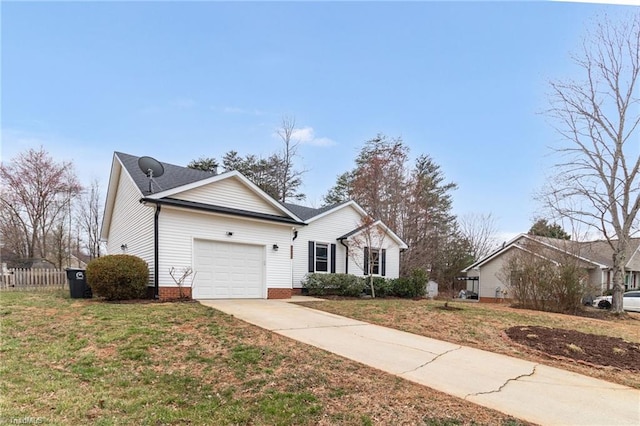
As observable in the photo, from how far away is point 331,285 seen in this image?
1730cm

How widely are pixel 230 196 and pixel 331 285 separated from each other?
265 inches

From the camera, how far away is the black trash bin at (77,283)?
11820mm

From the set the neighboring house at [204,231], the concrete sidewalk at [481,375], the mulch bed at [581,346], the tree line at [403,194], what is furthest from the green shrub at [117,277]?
the tree line at [403,194]

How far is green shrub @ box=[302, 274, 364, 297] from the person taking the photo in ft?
56.0

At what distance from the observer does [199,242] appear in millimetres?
12461

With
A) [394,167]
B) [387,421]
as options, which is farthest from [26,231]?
[387,421]

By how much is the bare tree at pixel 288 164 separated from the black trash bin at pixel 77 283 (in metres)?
20.9

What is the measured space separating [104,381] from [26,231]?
28.9 m

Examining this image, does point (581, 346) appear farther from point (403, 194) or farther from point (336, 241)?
point (403, 194)

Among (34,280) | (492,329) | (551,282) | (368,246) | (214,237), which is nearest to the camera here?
(492,329)

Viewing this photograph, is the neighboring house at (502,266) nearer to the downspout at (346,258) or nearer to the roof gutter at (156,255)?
the downspout at (346,258)

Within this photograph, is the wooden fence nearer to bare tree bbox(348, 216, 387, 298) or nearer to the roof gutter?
the roof gutter

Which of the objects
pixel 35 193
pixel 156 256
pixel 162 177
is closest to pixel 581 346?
pixel 156 256

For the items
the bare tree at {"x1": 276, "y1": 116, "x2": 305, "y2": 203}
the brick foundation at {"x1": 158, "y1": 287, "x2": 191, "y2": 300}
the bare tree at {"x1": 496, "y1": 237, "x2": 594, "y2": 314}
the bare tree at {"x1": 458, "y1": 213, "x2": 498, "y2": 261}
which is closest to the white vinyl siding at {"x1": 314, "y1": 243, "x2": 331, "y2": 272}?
the brick foundation at {"x1": 158, "y1": 287, "x2": 191, "y2": 300}
